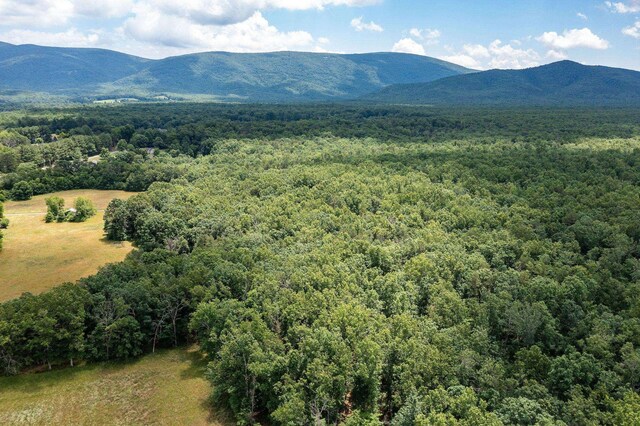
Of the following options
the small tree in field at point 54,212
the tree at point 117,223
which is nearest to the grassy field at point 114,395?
the tree at point 117,223

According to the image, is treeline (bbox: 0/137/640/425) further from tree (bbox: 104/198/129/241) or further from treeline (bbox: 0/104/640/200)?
treeline (bbox: 0/104/640/200)

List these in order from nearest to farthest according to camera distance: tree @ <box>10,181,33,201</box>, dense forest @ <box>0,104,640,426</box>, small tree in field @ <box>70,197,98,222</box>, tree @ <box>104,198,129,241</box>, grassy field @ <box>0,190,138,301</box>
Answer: dense forest @ <box>0,104,640,426</box>
grassy field @ <box>0,190,138,301</box>
tree @ <box>104,198,129,241</box>
small tree in field @ <box>70,197,98,222</box>
tree @ <box>10,181,33,201</box>

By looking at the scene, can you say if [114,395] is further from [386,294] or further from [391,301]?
[391,301]

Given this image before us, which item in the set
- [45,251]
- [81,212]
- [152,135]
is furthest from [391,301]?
[152,135]

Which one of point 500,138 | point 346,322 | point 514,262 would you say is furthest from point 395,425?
point 500,138

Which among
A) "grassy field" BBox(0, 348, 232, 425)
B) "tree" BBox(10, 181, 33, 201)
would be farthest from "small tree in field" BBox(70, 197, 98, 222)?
"grassy field" BBox(0, 348, 232, 425)

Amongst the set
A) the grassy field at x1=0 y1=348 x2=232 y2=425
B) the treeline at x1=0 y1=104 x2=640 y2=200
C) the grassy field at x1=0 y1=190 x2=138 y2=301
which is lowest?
the grassy field at x1=0 y1=348 x2=232 y2=425
